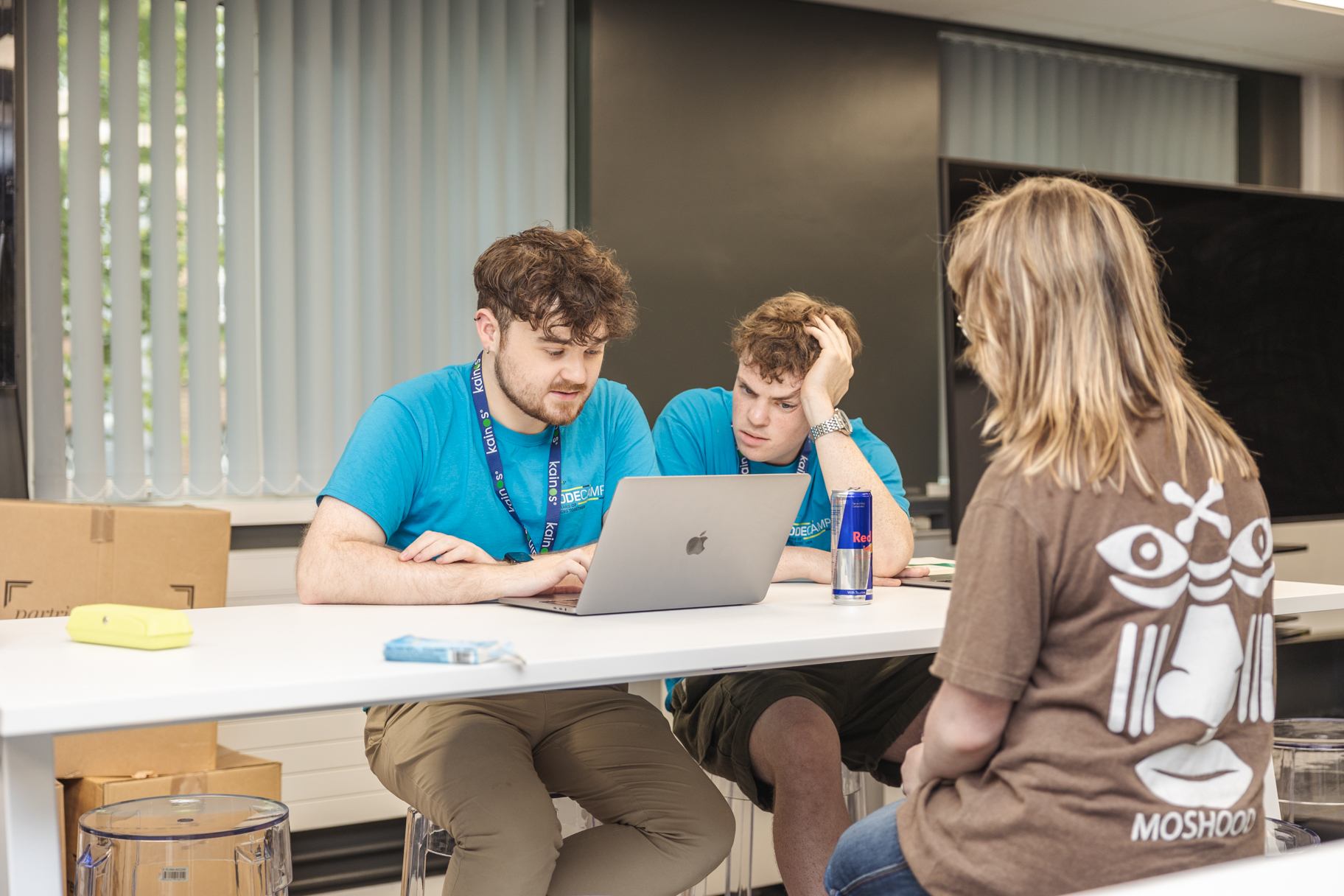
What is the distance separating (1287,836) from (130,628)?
1.71 metres

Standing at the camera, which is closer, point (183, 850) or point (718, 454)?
point (183, 850)

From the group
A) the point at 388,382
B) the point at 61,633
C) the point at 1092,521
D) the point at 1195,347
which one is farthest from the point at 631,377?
the point at 1092,521

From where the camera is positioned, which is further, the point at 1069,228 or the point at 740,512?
the point at 740,512

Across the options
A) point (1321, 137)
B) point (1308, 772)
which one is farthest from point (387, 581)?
point (1321, 137)

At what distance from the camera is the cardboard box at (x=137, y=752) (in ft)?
7.52

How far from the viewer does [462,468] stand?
202cm

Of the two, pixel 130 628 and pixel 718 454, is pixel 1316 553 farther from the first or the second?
Result: pixel 130 628

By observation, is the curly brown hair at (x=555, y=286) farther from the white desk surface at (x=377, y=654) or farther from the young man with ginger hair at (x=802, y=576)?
the white desk surface at (x=377, y=654)

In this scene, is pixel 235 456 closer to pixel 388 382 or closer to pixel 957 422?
pixel 388 382

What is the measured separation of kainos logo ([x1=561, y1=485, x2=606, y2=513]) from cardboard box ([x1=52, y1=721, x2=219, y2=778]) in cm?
85

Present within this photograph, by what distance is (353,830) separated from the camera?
122 inches

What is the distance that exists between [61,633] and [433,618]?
0.46m

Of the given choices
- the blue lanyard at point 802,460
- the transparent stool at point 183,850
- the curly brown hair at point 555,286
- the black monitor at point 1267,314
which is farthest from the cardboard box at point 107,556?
the black monitor at point 1267,314

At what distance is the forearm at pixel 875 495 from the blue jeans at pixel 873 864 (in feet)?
2.69
